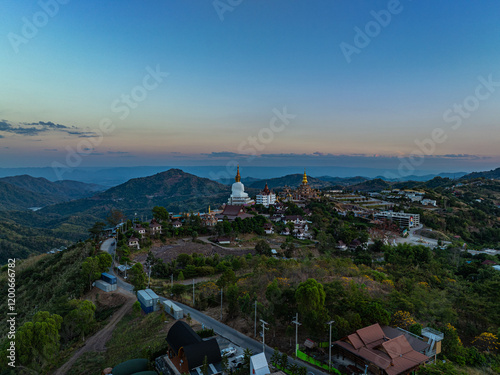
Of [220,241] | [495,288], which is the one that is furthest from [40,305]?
[495,288]

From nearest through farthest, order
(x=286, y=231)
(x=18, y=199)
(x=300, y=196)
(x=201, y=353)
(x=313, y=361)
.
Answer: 1. (x=201, y=353)
2. (x=313, y=361)
3. (x=286, y=231)
4. (x=300, y=196)
5. (x=18, y=199)

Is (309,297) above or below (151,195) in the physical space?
above

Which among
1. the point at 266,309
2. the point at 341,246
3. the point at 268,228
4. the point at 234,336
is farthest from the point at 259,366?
the point at 268,228

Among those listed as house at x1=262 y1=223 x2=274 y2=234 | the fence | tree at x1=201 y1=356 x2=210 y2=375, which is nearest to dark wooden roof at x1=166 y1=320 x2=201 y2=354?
tree at x1=201 y1=356 x2=210 y2=375

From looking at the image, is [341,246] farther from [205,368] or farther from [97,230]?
[97,230]

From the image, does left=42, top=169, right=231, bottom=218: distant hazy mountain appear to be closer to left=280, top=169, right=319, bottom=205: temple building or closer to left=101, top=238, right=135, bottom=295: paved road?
left=280, top=169, right=319, bottom=205: temple building

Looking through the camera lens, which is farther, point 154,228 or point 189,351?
point 154,228
